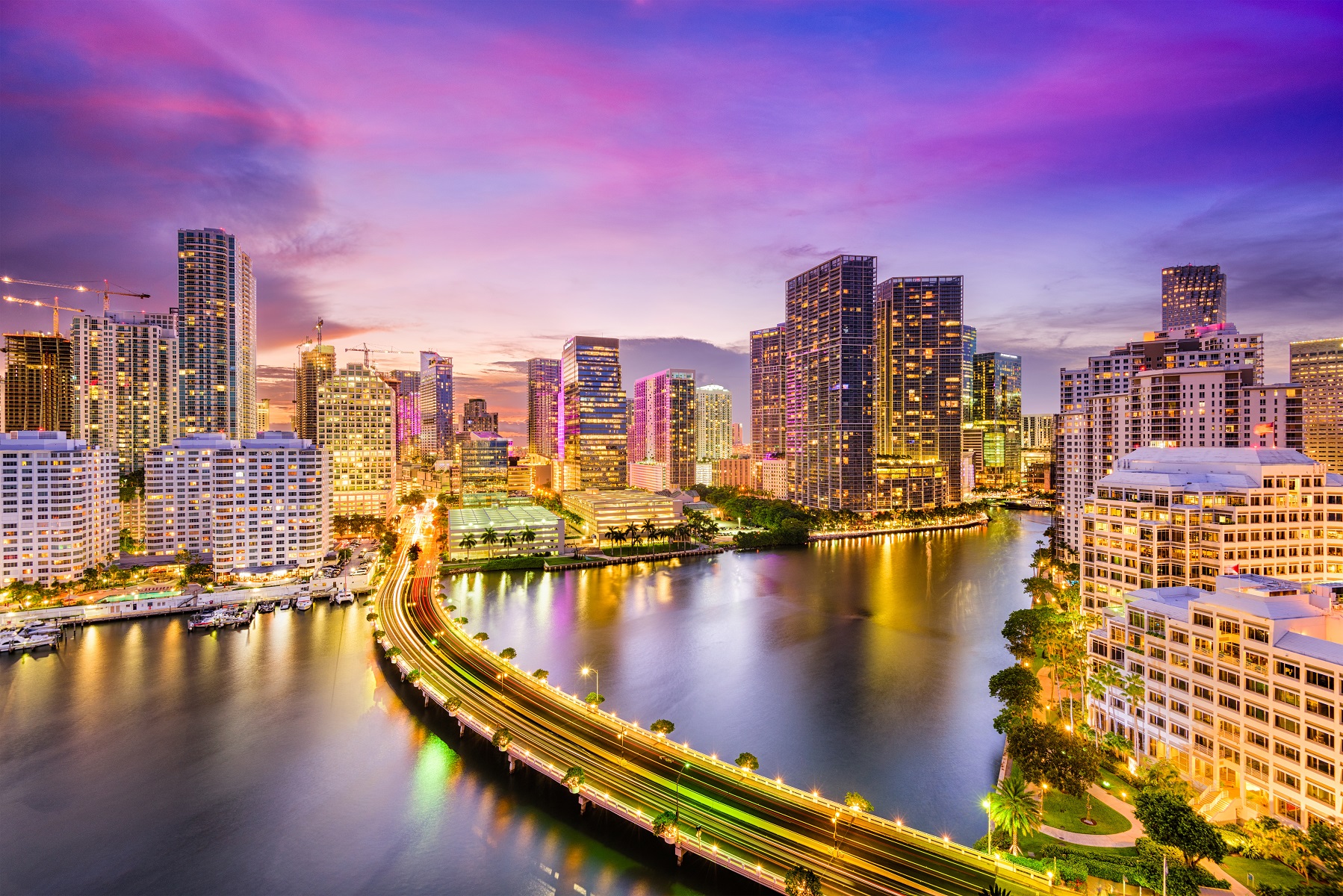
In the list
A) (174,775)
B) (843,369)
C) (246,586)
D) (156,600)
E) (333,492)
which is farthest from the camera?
(843,369)

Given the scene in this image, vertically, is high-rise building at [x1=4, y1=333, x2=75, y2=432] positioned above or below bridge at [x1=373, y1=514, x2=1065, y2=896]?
above

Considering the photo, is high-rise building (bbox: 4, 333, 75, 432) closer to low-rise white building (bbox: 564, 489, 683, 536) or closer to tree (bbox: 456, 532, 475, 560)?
tree (bbox: 456, 532, 475, 560)

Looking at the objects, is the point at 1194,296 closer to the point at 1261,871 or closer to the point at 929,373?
the point at 929,373

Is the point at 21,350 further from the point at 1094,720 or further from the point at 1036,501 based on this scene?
the point at 1036,501

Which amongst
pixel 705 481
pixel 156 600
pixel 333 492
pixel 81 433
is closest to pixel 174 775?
pixel 156 600

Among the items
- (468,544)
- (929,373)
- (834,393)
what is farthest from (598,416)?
(929,373)

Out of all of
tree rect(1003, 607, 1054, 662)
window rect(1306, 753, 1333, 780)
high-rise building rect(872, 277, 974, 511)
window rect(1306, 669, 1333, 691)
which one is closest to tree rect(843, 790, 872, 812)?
window rect(1306, 753, 1333, 780)

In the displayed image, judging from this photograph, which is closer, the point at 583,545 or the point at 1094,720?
the point at 1094,720
